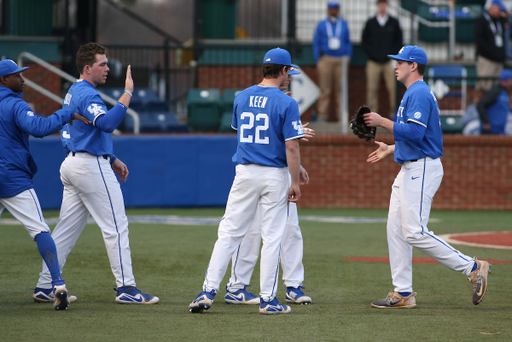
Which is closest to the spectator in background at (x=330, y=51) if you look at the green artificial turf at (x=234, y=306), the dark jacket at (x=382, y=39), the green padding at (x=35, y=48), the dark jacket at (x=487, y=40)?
the dark jacket at (x=382, y=39)

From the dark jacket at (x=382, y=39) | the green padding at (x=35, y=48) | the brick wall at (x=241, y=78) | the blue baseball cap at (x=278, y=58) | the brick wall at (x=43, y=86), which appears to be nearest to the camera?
the blue baseball cap at (x=278, y=58)

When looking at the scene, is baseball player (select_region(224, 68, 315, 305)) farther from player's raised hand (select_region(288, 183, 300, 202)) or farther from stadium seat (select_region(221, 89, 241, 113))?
stadium seat (select_region(221, 89, 241, 113))

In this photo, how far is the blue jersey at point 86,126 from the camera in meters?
5.48

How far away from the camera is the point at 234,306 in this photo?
574 centimetres

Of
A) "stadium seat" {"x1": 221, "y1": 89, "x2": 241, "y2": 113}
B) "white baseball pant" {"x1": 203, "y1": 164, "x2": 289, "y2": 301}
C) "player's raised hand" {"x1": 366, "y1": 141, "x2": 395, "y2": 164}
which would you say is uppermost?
"stadium seat" {"x1": 221, "y1": 89, "x2": 241, "y2": 113}

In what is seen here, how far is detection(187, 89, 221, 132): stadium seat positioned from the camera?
48.0 ft

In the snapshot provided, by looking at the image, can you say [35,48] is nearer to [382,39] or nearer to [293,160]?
[382,39]

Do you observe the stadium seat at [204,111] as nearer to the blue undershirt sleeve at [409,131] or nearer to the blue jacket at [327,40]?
the blue jacket at [327,40]

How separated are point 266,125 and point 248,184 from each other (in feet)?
1.60

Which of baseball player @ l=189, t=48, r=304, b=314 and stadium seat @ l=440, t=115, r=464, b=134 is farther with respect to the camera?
stadium seat @ l=440, t=115, r=464, b=134

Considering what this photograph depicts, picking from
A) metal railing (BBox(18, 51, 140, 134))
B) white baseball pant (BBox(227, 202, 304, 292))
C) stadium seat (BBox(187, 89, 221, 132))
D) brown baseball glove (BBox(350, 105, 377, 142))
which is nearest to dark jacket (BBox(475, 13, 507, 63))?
stadium seat (BBox(187, 89, 221, 132))

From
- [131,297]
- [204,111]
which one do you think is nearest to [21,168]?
[131,297]

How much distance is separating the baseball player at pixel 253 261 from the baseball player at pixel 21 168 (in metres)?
1.42

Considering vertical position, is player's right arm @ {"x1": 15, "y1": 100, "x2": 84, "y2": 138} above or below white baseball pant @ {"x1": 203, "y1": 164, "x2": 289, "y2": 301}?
above
